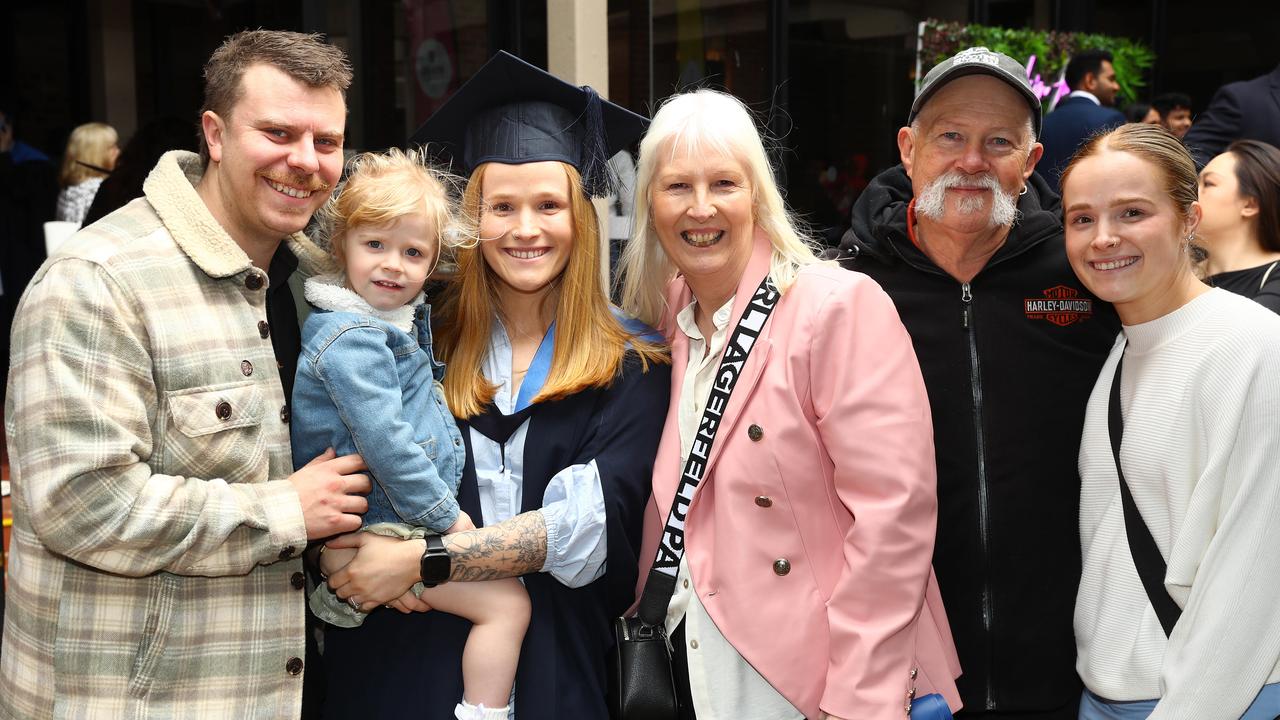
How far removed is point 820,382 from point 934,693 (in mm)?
724

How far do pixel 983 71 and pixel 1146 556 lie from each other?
3.90 ft

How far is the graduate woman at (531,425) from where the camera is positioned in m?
2.54

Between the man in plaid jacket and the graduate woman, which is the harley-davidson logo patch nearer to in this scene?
the graduate woman

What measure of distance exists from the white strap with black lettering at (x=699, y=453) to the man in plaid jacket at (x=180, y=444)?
68cm

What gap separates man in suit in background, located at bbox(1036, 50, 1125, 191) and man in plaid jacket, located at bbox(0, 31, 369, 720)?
5.19m

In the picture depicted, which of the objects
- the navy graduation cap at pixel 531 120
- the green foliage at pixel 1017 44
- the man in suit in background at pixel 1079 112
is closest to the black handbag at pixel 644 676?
the navy graduation cap at pixel 531 120

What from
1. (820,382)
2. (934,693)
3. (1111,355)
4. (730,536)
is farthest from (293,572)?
(1111,355)

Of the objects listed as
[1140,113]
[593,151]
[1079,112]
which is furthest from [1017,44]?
[593,151]

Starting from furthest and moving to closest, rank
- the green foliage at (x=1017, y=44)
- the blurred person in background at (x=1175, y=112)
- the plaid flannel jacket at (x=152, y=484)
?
the blurred person in background at (x=1175, y=112) → the green foliage at (x=1017, y=44) → the plaid flannel jacket at (x=152, y=484)

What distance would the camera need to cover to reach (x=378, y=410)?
2.45m

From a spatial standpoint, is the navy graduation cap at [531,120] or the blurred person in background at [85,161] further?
the blurred person in background at [85,161]

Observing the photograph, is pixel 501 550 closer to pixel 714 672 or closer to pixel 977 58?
pixel 714 672

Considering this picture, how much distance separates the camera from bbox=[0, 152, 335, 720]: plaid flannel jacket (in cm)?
210

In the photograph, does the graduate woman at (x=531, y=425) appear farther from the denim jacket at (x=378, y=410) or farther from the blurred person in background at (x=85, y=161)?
the blurred person in background at (x=85, y=161)
